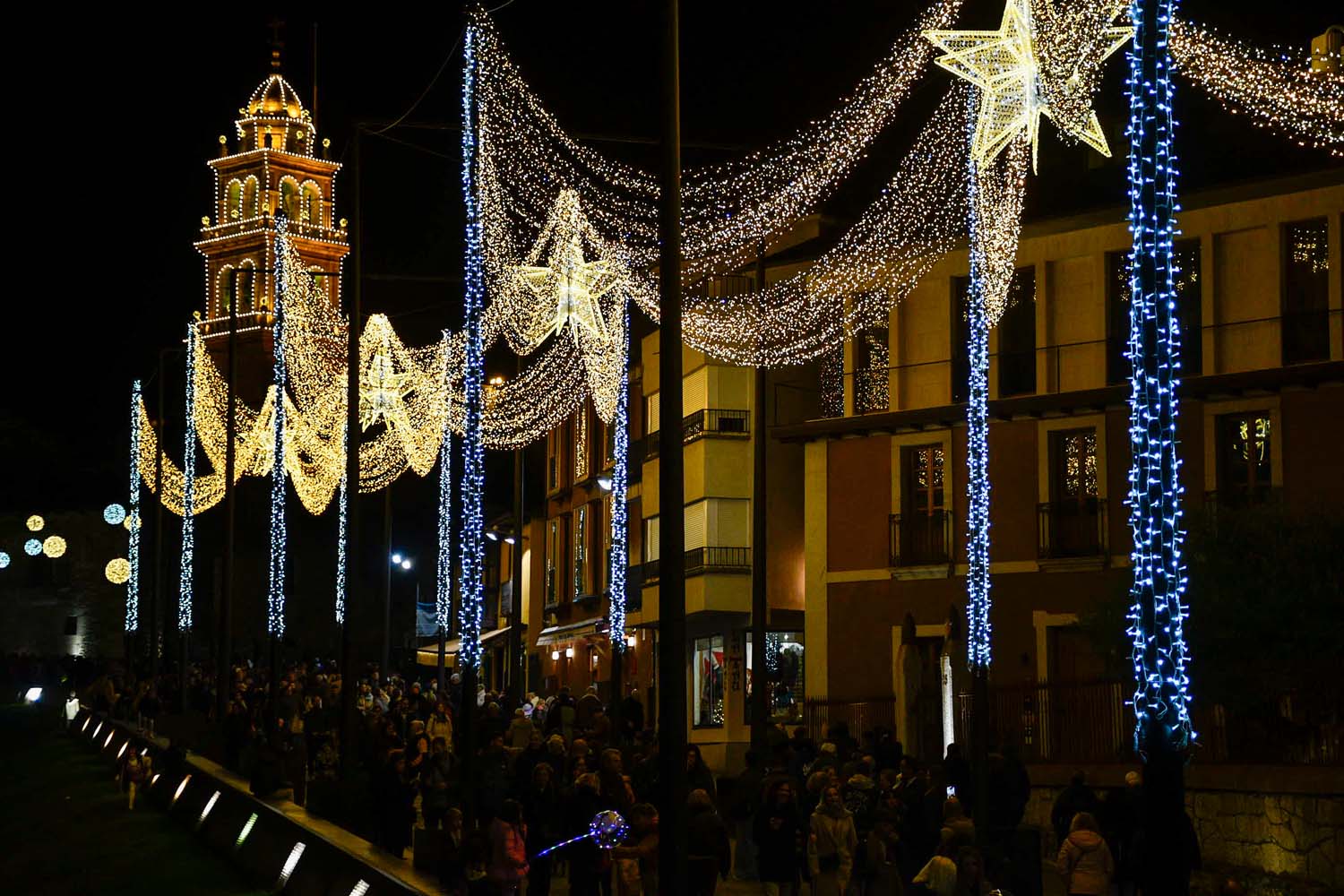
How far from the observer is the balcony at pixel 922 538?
36.4m

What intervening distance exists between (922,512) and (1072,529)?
11.0ft

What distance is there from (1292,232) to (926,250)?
6.60 m

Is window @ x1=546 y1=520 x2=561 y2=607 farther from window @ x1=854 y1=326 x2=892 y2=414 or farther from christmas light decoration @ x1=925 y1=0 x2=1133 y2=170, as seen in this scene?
christmas light decoration @ x1=925 y1=0 x2=1133 y2=170

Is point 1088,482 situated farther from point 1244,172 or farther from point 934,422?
point 1244,172

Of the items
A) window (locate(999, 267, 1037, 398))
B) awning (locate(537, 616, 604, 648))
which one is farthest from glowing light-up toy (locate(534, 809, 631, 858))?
awning (locate(537, 616, 604, 648))

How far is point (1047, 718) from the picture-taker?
29250mm

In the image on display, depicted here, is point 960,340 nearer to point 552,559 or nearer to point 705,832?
point 705,832

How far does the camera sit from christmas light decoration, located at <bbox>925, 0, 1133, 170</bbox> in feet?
60.6

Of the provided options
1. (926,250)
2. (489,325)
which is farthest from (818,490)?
(489,325)

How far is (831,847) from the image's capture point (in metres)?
17.2

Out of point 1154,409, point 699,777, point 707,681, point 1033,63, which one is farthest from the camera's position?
point 707,681

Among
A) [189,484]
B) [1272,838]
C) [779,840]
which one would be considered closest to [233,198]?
[189,484]

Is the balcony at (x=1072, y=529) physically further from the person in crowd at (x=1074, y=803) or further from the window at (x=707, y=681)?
the person in crowd at (x=1074, y=803)

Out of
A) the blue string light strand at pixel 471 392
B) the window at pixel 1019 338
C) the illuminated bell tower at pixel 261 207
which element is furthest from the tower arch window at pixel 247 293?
the blue string light strand at pixel 471 392
